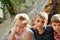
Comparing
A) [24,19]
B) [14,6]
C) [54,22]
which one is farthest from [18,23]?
[14,6]

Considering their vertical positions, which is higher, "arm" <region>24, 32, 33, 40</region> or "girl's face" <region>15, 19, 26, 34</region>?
"girl's face" <region>15, 19, 26, 34</region>

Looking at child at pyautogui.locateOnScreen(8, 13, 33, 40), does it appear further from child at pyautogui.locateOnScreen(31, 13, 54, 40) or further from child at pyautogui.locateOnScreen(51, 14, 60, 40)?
child at pyautogui.locateOnScreen(51, 14, 60, 40)

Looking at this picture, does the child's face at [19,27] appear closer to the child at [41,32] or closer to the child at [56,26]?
the child at [41,32]

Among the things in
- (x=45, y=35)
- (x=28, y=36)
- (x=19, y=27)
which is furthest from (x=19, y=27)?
(x=45, y=35)

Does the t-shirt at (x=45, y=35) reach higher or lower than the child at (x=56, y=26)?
lower

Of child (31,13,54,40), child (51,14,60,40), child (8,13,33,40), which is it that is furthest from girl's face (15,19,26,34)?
child (51,14,60,40)

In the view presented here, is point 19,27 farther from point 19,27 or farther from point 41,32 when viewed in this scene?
point 41,32

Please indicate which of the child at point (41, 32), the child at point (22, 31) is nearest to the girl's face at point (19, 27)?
the child at point (22, 31)

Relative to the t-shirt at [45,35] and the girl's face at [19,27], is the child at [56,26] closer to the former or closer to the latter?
Answer: the t-shirt at [45,35]

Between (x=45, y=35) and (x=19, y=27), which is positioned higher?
(x=19, y=27)

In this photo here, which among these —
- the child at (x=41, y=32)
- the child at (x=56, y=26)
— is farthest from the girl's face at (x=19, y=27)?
the child at (x=56, y=26)

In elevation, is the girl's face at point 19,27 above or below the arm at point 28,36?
above

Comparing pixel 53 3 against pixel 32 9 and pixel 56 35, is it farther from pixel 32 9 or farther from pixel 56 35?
pixel 56 35

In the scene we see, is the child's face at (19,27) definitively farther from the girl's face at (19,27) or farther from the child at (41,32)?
the child at (41,32)
